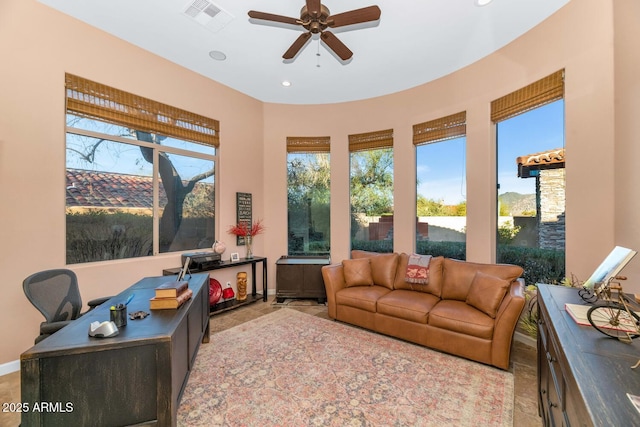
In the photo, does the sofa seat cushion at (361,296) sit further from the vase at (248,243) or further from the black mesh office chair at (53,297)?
the black mesh office chair at (53,297)

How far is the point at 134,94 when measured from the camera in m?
3.38

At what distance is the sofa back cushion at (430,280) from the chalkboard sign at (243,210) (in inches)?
104

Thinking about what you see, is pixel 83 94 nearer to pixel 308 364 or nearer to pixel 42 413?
pixel 42 413

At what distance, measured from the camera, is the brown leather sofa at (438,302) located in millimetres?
2586

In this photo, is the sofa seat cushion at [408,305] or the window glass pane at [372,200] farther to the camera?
the window glass pane at [372,200]

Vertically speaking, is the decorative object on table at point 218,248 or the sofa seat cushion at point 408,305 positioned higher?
the decorative object on table at point 218,248

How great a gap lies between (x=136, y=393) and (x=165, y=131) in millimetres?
3282

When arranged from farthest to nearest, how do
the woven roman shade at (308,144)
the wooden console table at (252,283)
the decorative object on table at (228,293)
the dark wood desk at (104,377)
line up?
1. the woven roman shade at (308,144)
2. the decorative object on table at (228,293)
3. the wooden console table at (252,283)
4. the dark wood desk at (104,377)

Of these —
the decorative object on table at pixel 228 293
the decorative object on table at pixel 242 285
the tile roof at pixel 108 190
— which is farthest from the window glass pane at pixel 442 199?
the tile roof at pixel 108 190

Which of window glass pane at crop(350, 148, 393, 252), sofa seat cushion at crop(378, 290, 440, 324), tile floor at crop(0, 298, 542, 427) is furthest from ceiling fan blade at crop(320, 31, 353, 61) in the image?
tile floor at crop(0, 298, 542, 427)

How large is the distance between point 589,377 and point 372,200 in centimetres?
401

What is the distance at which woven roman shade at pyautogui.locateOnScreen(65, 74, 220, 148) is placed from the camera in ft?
9.73

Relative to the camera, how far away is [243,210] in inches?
186

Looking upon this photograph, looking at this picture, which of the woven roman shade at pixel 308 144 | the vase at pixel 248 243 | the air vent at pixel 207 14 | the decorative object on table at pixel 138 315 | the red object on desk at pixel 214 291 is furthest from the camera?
the woven roman shade at pixel 308 144
